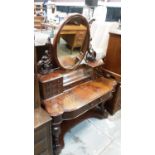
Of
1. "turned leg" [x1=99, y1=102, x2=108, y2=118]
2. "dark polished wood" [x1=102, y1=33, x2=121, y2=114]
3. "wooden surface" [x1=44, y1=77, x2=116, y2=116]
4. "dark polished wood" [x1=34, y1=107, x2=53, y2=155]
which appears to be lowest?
"turned leg" [x1=99, y1=102, x2=108, y2=118]

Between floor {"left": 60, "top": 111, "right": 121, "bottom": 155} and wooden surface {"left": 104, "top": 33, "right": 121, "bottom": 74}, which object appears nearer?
floor {"left": 60, "top": 111, "right": 121, "bottom": 155}

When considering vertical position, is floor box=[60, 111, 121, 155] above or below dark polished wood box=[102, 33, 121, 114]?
below

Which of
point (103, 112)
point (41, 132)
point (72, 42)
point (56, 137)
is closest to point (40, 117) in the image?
point (41, 132)

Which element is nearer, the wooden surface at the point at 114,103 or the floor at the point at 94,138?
the floor at the point at 94,138

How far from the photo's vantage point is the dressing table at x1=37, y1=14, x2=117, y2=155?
49.2 inches

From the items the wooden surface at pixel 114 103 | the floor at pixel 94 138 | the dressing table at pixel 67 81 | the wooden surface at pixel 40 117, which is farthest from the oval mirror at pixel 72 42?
the floor at pixel 94 138

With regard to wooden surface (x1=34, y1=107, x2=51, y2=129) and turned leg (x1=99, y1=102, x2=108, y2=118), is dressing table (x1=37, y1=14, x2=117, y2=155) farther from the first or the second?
turned leg (x1=99, y1=102, x2=108, y2=118)

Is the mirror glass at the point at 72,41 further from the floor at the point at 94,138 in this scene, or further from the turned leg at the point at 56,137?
the floor at the point at 94,138

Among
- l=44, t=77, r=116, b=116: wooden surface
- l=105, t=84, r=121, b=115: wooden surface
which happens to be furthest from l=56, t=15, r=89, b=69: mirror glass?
l=105, t=84, r=121, b=115: wooden surface

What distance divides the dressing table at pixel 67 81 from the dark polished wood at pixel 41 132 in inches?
3.1

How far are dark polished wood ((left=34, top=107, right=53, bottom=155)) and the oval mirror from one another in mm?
482

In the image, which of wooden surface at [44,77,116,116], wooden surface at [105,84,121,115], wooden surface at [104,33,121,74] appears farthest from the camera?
wooden surface at [105,84,121,115]

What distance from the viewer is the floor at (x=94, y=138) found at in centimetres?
156
